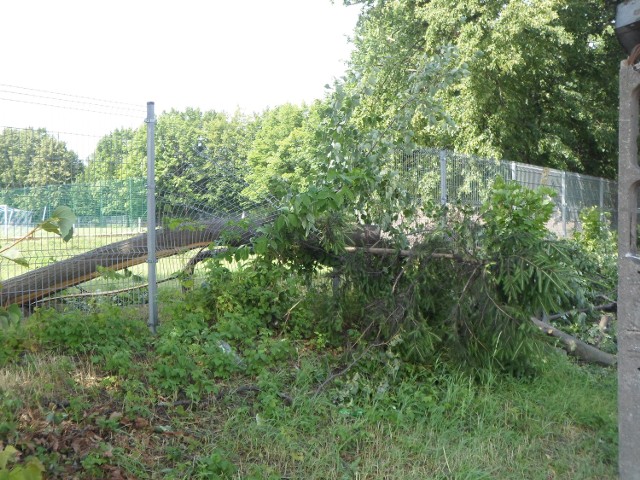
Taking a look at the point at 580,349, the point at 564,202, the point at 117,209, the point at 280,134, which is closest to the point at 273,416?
the point at 117,209

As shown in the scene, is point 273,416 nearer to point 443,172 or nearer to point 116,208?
point 116,208

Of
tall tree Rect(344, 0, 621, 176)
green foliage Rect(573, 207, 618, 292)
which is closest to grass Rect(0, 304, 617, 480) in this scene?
green foliage Rect(573, 207, 618, 292)

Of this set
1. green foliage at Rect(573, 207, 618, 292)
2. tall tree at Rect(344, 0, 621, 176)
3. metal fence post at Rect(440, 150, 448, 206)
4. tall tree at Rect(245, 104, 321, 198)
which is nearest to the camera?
metal fence post at Rect(440, 150, 448, 206)

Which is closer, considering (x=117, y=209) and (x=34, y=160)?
(x=34, y=160)

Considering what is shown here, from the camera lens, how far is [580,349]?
7344 millimetres

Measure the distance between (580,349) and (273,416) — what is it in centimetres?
396

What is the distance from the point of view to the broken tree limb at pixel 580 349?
726 cm

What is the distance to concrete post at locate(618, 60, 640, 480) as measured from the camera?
4.35m

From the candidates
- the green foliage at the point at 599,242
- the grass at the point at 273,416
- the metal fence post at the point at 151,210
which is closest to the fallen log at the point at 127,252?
the metal fence post at the point at 151,210

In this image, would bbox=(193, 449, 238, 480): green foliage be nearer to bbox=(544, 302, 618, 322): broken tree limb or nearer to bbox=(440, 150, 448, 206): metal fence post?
bbox=(544, 302, 618, 322): broken tree limb

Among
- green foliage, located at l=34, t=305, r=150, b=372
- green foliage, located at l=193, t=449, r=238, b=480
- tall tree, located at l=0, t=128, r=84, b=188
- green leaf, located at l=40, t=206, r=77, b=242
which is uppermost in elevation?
tall tree, located at l=0, t=128, r=84, b=188

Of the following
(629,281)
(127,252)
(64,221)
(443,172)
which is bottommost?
(629,281)

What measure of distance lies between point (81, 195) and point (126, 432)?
2.42m

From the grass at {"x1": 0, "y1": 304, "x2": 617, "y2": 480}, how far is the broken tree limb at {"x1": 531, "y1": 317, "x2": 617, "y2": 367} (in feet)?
3.58
